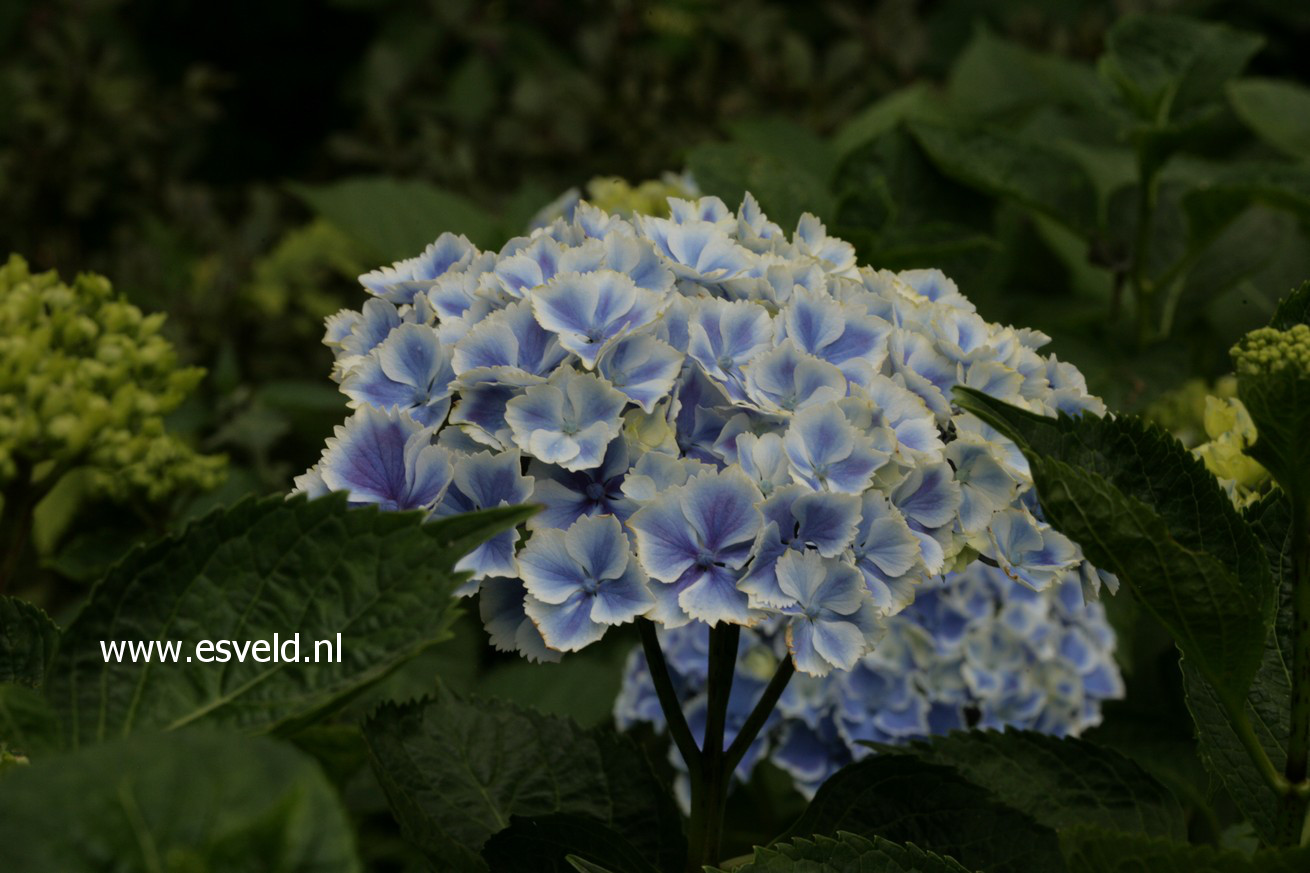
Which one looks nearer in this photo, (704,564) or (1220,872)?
(1220,872)

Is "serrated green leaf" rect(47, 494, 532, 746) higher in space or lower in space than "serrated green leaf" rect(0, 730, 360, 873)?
higher

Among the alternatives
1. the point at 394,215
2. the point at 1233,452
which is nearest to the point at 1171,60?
the point at 1233,452

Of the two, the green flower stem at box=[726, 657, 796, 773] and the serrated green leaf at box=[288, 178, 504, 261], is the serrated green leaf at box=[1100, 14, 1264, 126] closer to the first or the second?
the serrated green leaf at box=[288, 178, 504, 261]

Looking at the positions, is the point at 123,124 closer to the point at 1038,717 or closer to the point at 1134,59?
the point at 1134,59

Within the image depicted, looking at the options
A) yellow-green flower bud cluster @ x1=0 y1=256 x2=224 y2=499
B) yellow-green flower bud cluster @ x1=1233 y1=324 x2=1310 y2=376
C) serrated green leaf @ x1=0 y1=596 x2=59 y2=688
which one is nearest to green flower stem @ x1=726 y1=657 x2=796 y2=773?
yellow-green flower bud cluster @ x1=1233 y1=324 x2=1310 y2=376

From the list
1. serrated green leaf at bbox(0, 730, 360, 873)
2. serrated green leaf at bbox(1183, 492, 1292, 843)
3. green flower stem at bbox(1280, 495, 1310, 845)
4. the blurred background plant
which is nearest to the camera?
serrated green leaf at bbox(0, 730, 360, 873)

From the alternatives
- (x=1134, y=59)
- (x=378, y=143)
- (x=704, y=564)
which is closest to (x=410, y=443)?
(x=704, y=564)

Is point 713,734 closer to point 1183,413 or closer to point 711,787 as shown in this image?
point 711,787
